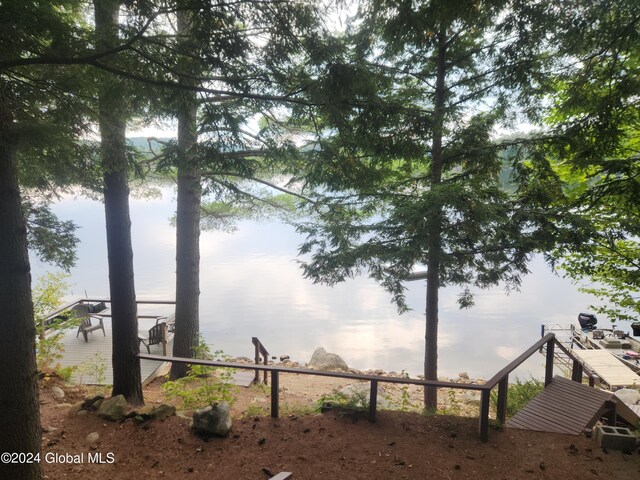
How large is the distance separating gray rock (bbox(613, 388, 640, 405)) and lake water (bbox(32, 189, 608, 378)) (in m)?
2.28

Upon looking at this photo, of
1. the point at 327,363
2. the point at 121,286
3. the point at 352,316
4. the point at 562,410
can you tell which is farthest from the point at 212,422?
the point at 352,316

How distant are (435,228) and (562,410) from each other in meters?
2.93

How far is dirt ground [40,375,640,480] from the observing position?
345 centimetres

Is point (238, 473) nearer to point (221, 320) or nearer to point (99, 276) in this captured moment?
point (221, 320)

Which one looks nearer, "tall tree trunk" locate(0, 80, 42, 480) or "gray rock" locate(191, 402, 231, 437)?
"tall tree trunk" locate(0, 80, 42, 480)

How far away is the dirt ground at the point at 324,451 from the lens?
3453 millimetres

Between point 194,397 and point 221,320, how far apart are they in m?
12.9

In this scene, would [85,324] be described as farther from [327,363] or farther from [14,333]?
[14,333]

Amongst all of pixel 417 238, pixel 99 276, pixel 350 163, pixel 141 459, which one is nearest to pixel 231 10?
pixel 350 163

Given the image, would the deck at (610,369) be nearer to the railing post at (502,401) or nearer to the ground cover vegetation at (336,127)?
the ground cover vegetation at (336,127)

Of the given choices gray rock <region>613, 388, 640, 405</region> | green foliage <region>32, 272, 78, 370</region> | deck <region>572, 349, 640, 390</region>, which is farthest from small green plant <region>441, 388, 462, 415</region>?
green foliage <region>32, 272, 78, 370</region>

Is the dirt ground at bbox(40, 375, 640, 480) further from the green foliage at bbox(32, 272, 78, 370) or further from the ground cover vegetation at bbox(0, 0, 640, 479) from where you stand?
the green foliage at bbox(32, 272, 78, 370)

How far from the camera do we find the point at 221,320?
17609 millimetres

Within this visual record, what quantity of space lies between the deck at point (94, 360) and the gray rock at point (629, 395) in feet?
33.7
